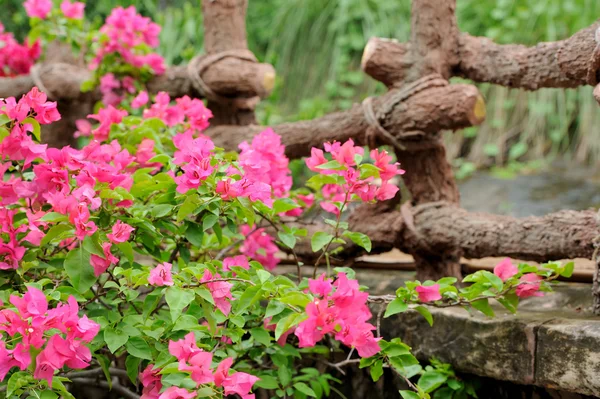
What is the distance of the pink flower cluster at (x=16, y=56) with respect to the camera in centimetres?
339

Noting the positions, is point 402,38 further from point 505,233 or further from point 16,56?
point 505,233

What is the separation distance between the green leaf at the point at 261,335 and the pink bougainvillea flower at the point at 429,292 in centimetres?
31

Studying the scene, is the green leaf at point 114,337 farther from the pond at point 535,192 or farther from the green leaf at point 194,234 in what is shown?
the pond at point 535,192

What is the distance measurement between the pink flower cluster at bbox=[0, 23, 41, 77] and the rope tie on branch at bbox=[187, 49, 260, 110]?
3.28ft

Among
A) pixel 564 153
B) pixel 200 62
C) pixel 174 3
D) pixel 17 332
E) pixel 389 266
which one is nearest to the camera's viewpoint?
pixel 17 332

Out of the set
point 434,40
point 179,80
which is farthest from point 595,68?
point 179,80

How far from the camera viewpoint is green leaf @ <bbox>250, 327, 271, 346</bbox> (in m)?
1.50

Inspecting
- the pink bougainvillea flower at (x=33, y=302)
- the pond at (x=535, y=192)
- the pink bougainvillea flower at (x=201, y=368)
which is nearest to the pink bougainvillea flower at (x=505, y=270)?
the pink bougainvillea flower at (x=201, y=368)

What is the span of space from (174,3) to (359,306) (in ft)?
16.4

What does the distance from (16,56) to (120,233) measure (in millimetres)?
2279

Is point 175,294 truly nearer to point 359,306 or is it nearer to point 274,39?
point 359,306

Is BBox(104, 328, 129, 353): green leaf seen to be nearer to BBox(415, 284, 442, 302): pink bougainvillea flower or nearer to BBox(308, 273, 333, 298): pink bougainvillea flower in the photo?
BBox(308, 273, 333, 298): pink bougainvillea flower

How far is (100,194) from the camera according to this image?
1.42 m

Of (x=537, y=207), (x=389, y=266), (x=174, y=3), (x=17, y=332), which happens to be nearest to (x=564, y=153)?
(x=537, y=207)
